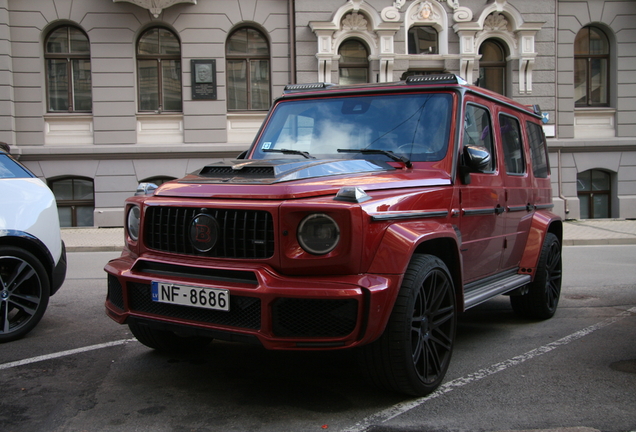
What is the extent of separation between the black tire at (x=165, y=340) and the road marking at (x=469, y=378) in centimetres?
172

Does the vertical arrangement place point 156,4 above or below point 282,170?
above

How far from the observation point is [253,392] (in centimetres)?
370

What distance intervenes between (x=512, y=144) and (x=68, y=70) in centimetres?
1383

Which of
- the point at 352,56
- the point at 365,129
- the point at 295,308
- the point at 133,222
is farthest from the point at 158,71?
the point at 295,308

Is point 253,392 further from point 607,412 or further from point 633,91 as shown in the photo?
point 633,91

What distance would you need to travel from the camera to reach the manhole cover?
4172 millimetres

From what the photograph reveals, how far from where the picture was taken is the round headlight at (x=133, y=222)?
3.82m

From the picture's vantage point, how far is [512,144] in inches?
208

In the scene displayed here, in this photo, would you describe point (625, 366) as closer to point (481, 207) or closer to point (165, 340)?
point (481, 207)

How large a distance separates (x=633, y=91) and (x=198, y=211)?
56.0ft

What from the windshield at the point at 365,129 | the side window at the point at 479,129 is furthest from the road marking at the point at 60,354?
the side window at the point at 479,129

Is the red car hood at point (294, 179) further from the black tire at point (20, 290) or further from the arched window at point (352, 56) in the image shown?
the arched window at point (352, 56)

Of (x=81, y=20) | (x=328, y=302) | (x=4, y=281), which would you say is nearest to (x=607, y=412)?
(x=328, y=302)

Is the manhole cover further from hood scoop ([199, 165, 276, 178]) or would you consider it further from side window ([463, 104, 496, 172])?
hood scoop ([199, 165, 276, 178])
